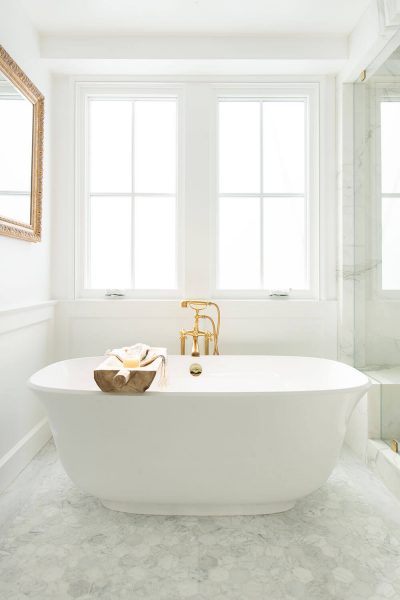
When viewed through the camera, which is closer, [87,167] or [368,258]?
[368,258]

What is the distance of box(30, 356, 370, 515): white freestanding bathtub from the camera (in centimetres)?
147

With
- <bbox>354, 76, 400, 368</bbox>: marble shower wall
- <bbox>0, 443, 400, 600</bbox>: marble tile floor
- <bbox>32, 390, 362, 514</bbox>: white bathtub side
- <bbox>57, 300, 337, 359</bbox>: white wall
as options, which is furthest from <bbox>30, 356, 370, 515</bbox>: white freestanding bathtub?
<bbox>57, 300, 337, 359</bbox>: white wall

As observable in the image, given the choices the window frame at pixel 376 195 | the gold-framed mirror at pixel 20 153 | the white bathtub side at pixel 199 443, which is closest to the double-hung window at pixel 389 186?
the window frame at pixel 376 195

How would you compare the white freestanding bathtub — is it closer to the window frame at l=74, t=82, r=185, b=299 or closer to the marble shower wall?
the marble shower wall

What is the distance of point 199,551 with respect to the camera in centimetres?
143

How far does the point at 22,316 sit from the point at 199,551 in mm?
1377

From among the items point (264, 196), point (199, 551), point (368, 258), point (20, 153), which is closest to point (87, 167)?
point (20, 153)

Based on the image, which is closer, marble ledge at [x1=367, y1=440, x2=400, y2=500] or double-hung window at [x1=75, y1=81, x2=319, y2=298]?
marble ledge at [x1=367, y1=440, x2=400, y2=500]

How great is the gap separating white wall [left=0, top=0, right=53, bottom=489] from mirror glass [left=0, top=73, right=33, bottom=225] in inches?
6.5

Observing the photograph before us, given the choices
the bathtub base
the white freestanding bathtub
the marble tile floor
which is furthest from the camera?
the bathtub base

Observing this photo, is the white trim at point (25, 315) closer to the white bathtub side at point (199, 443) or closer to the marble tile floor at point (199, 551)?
the white bathtub side at point (199, 443)

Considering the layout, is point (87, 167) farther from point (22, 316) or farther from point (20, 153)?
point (22, 316)

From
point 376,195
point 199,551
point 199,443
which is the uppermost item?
point 376,195

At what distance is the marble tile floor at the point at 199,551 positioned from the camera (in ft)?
4.14
